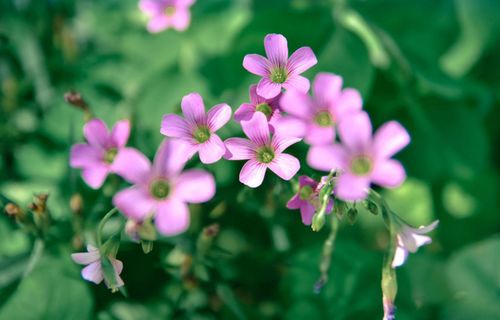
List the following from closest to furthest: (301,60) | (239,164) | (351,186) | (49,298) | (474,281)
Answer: (351,186), (301,60), (49,298), (474,281), (239,164)

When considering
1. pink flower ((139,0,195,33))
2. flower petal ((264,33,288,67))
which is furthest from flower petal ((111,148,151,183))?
pink flower ((139,0,195,33))

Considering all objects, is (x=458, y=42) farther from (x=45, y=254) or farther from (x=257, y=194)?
(x=45, y=254)

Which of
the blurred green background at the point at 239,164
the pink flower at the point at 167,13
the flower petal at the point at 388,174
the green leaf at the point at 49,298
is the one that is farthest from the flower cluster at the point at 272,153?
the pink flower at the point at 167,13

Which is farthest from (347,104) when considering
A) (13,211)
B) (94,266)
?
(13,211)

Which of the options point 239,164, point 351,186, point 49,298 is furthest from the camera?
point 239,164

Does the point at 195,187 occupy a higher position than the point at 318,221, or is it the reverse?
the point at 195,187

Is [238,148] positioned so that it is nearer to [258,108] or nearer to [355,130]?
[258,108]

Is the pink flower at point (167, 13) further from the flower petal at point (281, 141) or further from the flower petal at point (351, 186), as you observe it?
the flower petal at point (351, 186)

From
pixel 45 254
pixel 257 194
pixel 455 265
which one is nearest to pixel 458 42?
pixel 455 265
